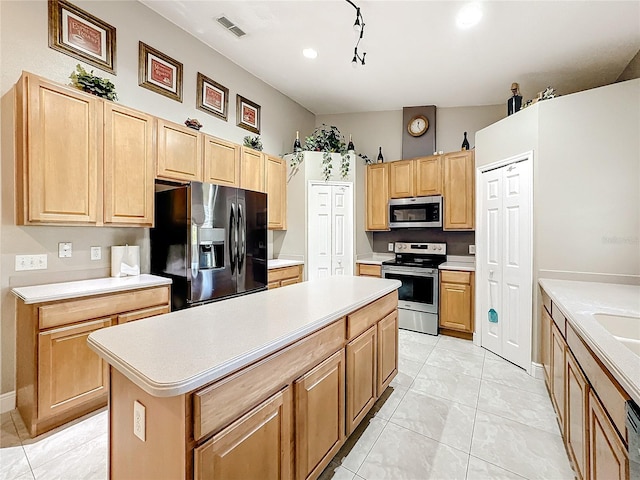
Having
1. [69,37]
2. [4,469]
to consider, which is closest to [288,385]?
[4,469]

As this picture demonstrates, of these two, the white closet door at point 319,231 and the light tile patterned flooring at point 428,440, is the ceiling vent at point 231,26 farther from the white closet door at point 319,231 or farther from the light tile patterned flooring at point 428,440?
the light tile patterned flooring at point 428,440

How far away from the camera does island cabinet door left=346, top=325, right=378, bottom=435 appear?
1.75 meters

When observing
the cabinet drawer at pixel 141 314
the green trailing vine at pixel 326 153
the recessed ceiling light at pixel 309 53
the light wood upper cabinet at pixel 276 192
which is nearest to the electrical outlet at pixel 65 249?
the cabinet drawer at pixel 141 314

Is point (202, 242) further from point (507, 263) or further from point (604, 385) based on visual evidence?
point (507, 263)

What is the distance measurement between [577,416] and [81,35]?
4210 millimetres

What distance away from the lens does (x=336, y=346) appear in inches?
63.4

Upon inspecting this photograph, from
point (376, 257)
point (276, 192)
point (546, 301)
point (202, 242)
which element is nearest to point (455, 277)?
point (546, 301)

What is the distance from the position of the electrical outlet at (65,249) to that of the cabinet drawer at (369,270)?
3315 mm

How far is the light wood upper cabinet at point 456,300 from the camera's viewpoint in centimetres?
370

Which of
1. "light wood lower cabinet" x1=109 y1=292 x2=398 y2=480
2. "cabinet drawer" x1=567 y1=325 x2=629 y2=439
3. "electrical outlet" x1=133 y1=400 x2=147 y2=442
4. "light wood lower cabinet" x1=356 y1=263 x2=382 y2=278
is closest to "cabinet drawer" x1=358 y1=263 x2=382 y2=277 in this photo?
"light wood lower cabinet" x1=356 y1=263 x2=382 y2=278

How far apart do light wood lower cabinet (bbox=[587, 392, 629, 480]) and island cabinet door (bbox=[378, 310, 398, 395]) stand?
1.13 meters

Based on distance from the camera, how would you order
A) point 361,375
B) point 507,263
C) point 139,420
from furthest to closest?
point 507,263 → point 361,375 → point 139,420

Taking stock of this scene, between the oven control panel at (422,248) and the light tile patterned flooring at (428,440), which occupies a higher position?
the oven control panel at (422,248)

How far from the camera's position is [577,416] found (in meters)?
1.49
